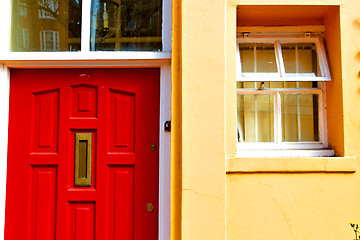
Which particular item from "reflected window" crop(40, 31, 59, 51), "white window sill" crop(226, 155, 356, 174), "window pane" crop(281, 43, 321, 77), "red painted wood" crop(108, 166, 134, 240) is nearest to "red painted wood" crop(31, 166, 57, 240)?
"red painted wood" crop(108, 166, 134, 240)

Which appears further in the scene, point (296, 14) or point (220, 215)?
point (296, 14)

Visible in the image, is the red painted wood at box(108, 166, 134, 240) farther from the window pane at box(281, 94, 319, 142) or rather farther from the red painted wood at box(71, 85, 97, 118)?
the window pane at box(281, 94, 319, 142)

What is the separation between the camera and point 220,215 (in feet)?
9.12

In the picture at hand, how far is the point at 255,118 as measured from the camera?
317cm

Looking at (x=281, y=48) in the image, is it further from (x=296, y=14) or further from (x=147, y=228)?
(x=147, y=228)

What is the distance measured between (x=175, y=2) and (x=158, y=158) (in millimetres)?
1342

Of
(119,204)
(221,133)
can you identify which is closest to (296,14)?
(221,133)

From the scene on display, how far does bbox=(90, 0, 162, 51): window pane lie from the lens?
3.20m

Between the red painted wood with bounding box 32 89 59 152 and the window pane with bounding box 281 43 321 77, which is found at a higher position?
→ the window pane with bounding box 281 43 321 77

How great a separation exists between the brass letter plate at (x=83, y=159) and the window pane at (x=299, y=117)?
175 centimetres

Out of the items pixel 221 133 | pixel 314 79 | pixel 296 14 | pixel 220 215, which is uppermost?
pixel 296 14

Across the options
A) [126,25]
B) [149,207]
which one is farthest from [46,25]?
[149,207]

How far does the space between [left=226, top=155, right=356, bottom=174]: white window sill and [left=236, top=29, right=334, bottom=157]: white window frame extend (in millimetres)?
188

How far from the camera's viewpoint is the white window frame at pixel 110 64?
304cm
